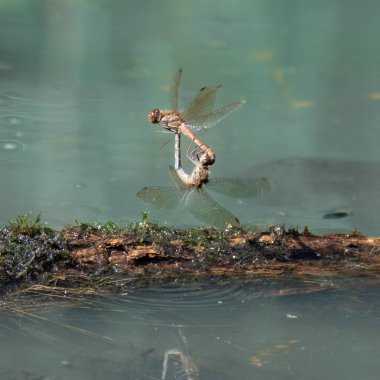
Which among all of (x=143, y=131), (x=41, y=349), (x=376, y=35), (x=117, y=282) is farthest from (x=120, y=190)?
(x=376, y=35)

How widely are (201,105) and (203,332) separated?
1.01 meters

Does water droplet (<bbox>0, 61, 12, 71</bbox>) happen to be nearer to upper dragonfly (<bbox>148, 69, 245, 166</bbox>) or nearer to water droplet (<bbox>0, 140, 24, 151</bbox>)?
water droplet (<bbox>0, 140, 24, 151</bbox>)

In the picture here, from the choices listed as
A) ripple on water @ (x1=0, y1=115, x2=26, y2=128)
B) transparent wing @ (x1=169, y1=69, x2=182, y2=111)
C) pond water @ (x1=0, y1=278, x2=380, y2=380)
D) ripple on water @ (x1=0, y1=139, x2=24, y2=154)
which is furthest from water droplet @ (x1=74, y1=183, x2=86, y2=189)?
pond water @ (x1=0, y1=278, x2=380, y2=380)

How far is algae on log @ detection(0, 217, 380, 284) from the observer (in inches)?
98.5

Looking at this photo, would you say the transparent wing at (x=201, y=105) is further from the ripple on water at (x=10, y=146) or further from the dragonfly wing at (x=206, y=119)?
the ripple on water at (x=10, y=146)

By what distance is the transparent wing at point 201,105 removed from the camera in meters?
2.97

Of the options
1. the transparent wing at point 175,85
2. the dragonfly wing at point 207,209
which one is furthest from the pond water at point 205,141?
the transparent wing at point 175,85

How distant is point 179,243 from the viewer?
8.55ft

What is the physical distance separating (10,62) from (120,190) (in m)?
1.40

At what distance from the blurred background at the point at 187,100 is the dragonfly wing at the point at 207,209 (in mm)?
720

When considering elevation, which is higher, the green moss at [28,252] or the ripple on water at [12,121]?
the ripple on water at [12,121]

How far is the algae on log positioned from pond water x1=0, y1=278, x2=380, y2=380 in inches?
2.0

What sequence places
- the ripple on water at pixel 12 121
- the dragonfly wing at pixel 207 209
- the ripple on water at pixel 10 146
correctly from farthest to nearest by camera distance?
the ripple on water at pixel 12 121, the ripple on water at pixel 10 146, the dragonfly wing at pixel 207 209

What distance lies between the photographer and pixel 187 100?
14.9 ft
